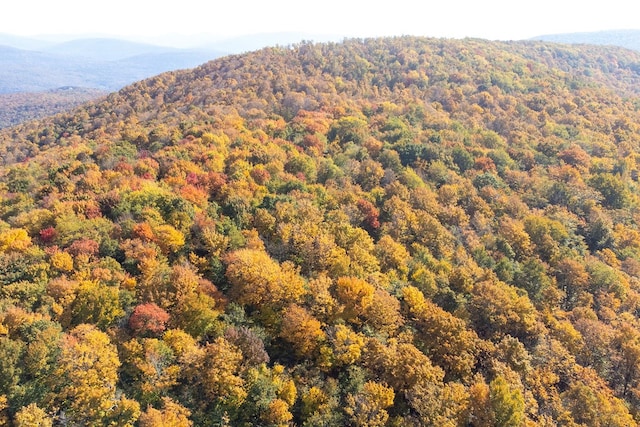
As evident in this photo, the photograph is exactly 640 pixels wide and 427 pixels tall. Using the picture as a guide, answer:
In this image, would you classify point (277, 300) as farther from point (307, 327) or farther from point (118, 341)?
point (118, 341)

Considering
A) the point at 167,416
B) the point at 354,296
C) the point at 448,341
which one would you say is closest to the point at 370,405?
the point at 354,296

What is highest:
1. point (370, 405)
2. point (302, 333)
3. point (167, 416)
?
point (302, 333)

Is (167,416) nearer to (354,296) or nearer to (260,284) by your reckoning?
(260,284)

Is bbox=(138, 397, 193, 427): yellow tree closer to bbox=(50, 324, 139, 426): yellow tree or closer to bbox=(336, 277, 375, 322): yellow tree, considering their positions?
bbox=(50, 324, 139, 426): yellow tree

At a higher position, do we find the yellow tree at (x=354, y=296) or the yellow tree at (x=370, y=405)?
the yellow tree at (x=354, y=296)

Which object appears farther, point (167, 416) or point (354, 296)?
point (354, 296)

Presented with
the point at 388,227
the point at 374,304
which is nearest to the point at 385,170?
the point at 388,227

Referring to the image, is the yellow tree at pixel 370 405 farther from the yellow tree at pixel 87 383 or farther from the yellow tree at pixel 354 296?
the yellow tree at pixel 87 383

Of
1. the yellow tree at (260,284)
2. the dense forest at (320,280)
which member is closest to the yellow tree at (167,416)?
the dense forest at (320,280)
